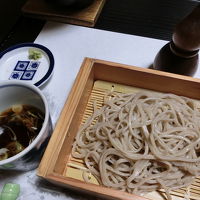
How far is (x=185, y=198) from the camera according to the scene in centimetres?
84

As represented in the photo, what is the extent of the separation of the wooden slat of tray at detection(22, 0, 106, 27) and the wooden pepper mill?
505mm

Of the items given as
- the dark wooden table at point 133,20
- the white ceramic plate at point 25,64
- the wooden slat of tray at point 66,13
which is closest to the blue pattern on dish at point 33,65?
the white ceramic plate at point 25,64

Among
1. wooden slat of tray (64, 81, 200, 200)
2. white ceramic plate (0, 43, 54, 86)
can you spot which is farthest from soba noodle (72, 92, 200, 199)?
white ceramic plate (0, 43, 54, 86)

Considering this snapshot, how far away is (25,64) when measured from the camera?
1.20 metres

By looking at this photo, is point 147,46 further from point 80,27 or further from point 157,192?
point 157,192

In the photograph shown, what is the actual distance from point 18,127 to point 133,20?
906 millimetres

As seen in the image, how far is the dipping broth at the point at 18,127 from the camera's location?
821 mm

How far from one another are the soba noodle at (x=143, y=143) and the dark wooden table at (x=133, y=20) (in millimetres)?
513

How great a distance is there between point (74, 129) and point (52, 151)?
0.56ft

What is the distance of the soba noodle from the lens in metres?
0.85

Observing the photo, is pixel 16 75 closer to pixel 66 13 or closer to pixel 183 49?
pixel 66 13

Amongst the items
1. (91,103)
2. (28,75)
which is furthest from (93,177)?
(28,75)

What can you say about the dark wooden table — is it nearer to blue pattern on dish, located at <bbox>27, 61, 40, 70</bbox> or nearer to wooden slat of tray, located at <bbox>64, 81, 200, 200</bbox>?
blue pattern on dish, located at <bbox>27, 61, 40, 70</bbox>

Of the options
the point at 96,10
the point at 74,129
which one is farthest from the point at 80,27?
the point at 74,129
